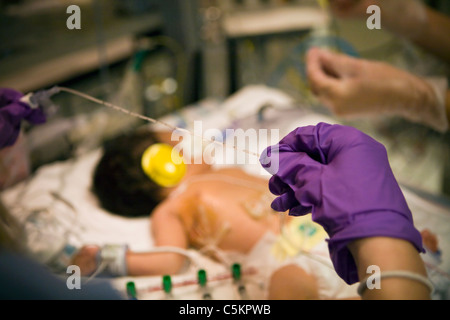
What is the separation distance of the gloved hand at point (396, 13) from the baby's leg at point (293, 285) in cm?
103

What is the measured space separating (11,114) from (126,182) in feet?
2.01

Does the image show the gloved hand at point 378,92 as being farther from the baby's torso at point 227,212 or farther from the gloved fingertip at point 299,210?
the gloved fingertip at point 299,210

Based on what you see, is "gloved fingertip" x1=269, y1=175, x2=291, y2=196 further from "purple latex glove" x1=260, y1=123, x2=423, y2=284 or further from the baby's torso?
the baby's torso

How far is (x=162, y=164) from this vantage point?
1.47 metres

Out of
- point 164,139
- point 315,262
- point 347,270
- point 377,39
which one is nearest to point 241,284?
point 315,262

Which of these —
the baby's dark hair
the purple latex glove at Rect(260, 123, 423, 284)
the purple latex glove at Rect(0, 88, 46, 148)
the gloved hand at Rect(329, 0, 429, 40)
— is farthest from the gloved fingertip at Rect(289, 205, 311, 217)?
the gloved hand at Rect(329, 0, 429, 40)

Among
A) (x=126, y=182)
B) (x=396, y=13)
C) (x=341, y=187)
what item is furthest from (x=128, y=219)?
(x=396, y=13)

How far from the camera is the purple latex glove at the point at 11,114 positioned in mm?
1012

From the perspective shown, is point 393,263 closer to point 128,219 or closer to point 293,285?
point 293,285

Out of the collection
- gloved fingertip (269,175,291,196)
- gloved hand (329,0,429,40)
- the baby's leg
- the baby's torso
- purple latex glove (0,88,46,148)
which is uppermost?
gloved hand (329,0,429,40)

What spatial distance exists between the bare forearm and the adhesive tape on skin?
3.06ft

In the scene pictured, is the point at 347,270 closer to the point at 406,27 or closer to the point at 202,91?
the point at 406,27

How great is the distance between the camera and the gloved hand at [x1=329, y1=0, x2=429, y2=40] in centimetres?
156

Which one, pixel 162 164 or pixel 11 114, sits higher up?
pixel 11 114
